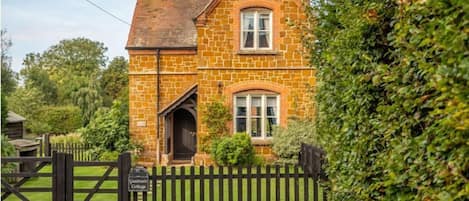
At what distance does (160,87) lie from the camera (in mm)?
18125

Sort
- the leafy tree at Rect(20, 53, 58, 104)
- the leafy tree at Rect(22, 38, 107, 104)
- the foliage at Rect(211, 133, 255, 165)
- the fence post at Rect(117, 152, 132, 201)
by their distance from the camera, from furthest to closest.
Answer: the leafy tree at Rect(22, 38, 107, 104) < the leafy tree at Rect(20, 53, 58, 104) < the foliage at Rect(211, 133, 255, 165) < the fence post at Rect(117, 152, 132, 201)

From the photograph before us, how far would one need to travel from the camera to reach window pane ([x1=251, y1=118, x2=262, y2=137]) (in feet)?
55.4

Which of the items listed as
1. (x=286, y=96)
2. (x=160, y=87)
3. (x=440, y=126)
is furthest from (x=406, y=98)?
(x=160, y=87)

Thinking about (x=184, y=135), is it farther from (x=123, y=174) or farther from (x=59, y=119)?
(x=59, y=119)

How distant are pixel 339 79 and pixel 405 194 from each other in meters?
1.42

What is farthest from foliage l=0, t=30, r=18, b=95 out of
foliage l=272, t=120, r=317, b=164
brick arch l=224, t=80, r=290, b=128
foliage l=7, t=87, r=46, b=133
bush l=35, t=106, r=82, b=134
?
foliage l=272, t=120, r=317, b=164

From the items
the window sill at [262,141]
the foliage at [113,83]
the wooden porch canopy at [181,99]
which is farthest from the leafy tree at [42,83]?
the window sill at [262,141]

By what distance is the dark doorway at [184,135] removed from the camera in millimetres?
19344

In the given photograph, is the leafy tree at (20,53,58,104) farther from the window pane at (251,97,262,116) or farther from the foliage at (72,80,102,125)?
the window pane at (251,97,262,116)

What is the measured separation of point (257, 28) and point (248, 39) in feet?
1.67

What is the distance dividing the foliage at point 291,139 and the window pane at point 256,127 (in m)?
0.84

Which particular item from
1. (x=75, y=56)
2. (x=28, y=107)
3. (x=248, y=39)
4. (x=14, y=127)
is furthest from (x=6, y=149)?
(x=75, y=56)

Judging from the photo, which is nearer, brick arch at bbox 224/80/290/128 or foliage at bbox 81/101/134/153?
brick arch at bbox 224/80/290/128

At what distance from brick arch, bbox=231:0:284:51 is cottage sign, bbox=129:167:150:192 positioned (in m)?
10.2
